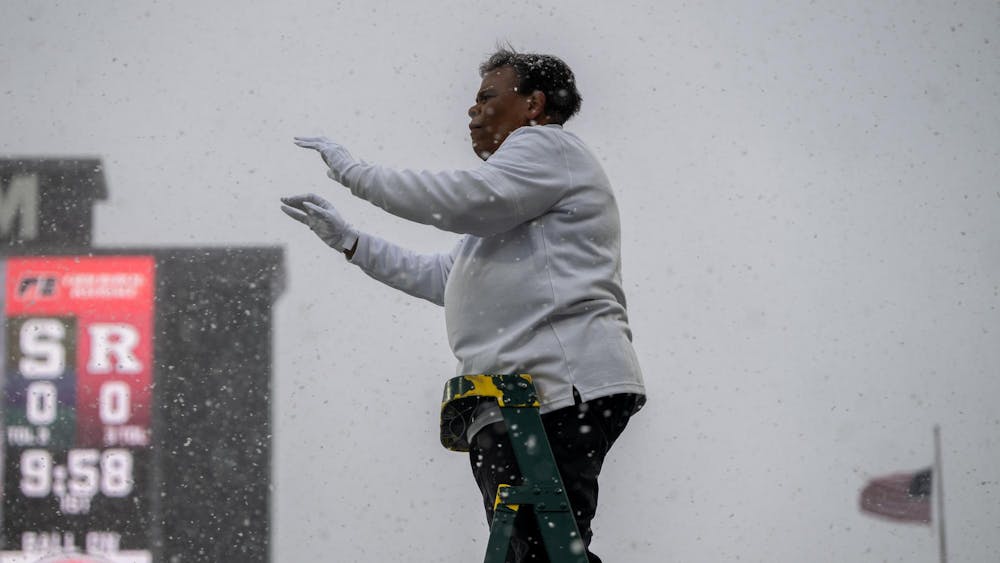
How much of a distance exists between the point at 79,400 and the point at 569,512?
3489cm

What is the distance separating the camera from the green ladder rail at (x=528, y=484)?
2.24 meters

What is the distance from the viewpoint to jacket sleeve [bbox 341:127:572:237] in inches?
93.4

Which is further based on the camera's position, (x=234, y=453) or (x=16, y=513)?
(x=234, y=453)

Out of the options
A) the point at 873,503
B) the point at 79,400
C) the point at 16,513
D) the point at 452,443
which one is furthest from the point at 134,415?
the point at 452,443

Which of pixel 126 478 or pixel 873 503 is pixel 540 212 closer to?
pixel 873 503

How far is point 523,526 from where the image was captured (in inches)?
90.9

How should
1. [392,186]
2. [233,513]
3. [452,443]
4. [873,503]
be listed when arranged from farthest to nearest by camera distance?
[233,513]
[873,503]
[452,443]
[392,186]

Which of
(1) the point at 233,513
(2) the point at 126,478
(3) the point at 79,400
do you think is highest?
(3) the point at 79,400

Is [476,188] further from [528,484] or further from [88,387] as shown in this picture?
[88,387]

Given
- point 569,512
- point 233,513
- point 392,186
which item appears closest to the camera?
point 569,512

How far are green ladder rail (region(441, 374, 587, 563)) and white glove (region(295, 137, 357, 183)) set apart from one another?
0.49 meters

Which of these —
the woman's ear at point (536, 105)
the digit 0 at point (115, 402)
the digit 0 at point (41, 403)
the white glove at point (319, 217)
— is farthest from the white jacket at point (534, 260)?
the digit 0 at point (41, 403)

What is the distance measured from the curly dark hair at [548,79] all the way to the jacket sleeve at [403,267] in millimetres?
440

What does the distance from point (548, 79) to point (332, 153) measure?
1.83ft
